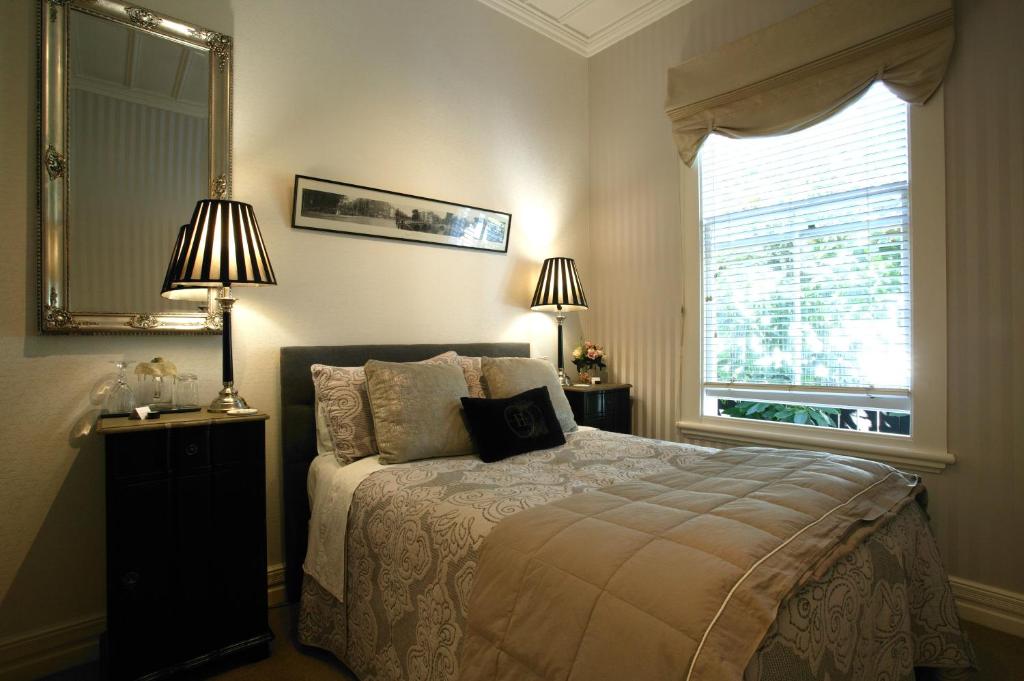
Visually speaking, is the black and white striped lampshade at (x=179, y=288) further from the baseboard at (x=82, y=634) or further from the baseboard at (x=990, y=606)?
the baseboard at (x=990, y=606)

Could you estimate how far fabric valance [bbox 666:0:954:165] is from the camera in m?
2.44

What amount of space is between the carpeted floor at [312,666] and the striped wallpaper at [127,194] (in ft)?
4.66

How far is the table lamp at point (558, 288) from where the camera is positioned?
3.41 meters

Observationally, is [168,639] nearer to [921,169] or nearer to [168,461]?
[168,461]

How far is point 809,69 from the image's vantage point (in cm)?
278

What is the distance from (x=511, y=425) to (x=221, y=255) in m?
1.32

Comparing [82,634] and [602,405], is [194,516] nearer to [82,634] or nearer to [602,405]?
[82,634]

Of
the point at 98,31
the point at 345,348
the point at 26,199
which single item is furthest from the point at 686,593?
the point at 98,31

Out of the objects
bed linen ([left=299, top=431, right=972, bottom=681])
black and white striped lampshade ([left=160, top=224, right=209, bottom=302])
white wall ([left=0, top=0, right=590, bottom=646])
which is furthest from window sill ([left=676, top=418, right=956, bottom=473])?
black and white striped lampshade ([left=160, top=224, right=209, bottom=302])

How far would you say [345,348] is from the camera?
2.63 m

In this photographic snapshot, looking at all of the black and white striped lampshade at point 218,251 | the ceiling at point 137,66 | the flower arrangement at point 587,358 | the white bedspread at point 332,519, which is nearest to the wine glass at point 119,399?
the black and white striped lampshade at point 218,251

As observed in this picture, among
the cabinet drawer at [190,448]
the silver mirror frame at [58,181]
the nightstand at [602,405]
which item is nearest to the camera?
the cabinet drawer at [190,448]

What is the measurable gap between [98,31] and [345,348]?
1.58 metres

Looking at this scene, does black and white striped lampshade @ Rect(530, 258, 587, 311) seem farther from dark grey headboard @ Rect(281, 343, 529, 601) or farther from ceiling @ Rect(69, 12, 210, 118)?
ceiling @ Rect(69, 12, 210, 118)
